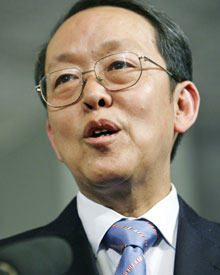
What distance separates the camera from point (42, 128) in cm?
194

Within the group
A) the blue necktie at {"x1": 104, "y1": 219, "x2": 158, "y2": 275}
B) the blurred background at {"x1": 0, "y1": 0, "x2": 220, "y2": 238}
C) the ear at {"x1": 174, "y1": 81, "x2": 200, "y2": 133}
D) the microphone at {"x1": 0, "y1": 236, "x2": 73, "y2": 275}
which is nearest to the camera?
the microphone at {"x1": 0, "y1": 236, "x2": 73, "y2": 275}

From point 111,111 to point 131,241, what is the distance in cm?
31

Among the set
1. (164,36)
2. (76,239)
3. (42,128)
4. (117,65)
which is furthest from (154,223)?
(42,128)

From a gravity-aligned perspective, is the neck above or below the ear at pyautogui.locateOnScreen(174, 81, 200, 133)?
below

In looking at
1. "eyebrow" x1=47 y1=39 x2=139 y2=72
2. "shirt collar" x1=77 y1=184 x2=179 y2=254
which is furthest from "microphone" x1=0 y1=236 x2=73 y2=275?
"eyebrow" x1=47 y1=39 x2=139 y2=72

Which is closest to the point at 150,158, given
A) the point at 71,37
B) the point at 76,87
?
the point at 76,87

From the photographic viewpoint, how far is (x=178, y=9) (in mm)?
2000

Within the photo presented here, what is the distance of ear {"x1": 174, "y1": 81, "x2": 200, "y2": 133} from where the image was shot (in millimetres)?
1150

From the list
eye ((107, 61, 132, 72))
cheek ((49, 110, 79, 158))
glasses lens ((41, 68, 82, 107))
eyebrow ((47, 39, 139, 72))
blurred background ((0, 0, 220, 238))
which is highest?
eyebrow ((47, 39, 139, 72))

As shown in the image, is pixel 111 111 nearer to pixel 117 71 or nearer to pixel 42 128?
pixel 117 71

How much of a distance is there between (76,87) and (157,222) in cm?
40

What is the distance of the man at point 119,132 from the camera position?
3.10 ft

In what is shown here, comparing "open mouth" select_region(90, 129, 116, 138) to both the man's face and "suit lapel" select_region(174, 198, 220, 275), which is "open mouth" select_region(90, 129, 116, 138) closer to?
the man's face

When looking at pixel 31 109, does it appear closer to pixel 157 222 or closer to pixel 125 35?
pixel 125 35
